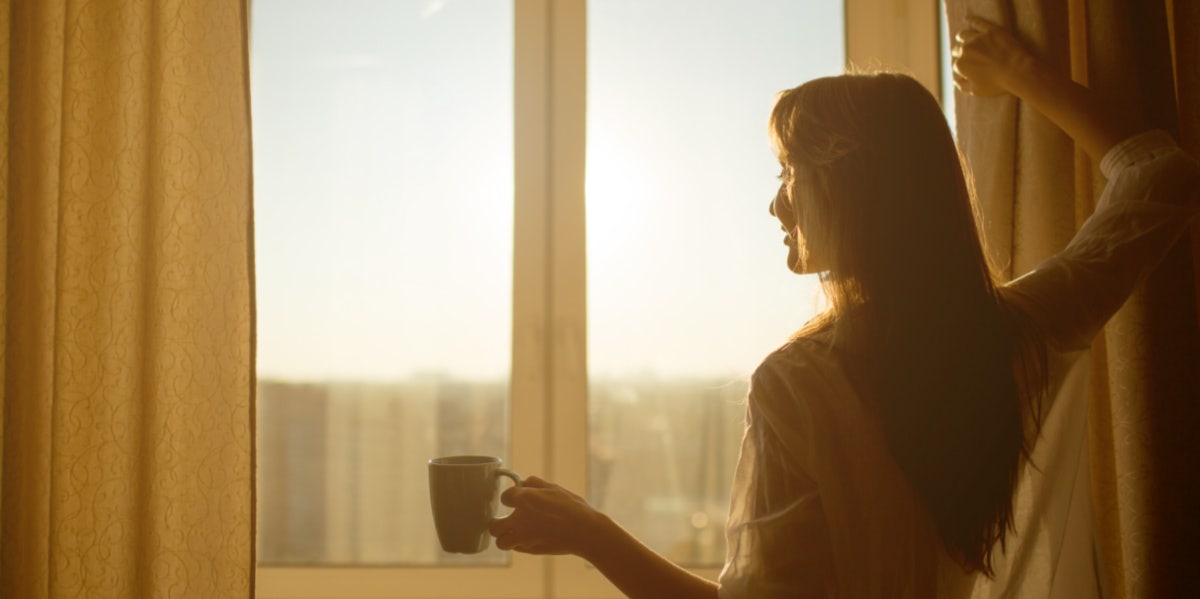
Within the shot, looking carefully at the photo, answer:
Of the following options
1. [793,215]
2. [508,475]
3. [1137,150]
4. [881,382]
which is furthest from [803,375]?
[1137,150]

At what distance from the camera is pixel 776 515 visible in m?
0.75

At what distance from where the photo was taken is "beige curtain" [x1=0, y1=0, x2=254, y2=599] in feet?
4.59

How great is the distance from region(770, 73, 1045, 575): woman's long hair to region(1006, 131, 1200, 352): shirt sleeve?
0.08 m

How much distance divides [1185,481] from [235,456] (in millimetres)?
1523

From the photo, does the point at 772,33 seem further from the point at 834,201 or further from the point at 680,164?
the point at 834,201

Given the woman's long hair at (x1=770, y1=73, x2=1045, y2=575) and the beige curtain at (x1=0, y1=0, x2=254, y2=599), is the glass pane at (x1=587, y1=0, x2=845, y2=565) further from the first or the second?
the woman's long hair at (x1=770, y1=73, x2=1045, y2=575)

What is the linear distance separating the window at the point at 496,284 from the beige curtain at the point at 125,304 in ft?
1.06

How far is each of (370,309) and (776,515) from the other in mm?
1232

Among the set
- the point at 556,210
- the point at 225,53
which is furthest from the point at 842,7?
the point at 225,53

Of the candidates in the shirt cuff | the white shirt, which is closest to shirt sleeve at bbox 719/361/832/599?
the white shirt

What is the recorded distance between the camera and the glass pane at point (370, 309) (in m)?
1.77

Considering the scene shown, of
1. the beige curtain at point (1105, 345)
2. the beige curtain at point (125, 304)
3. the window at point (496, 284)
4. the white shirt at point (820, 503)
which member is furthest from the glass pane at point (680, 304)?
the white shirt at point (820, 503)

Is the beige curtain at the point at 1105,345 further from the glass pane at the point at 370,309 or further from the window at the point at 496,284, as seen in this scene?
the glass pane at the point at 370,309

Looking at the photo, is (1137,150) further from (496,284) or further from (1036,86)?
(496,284)
